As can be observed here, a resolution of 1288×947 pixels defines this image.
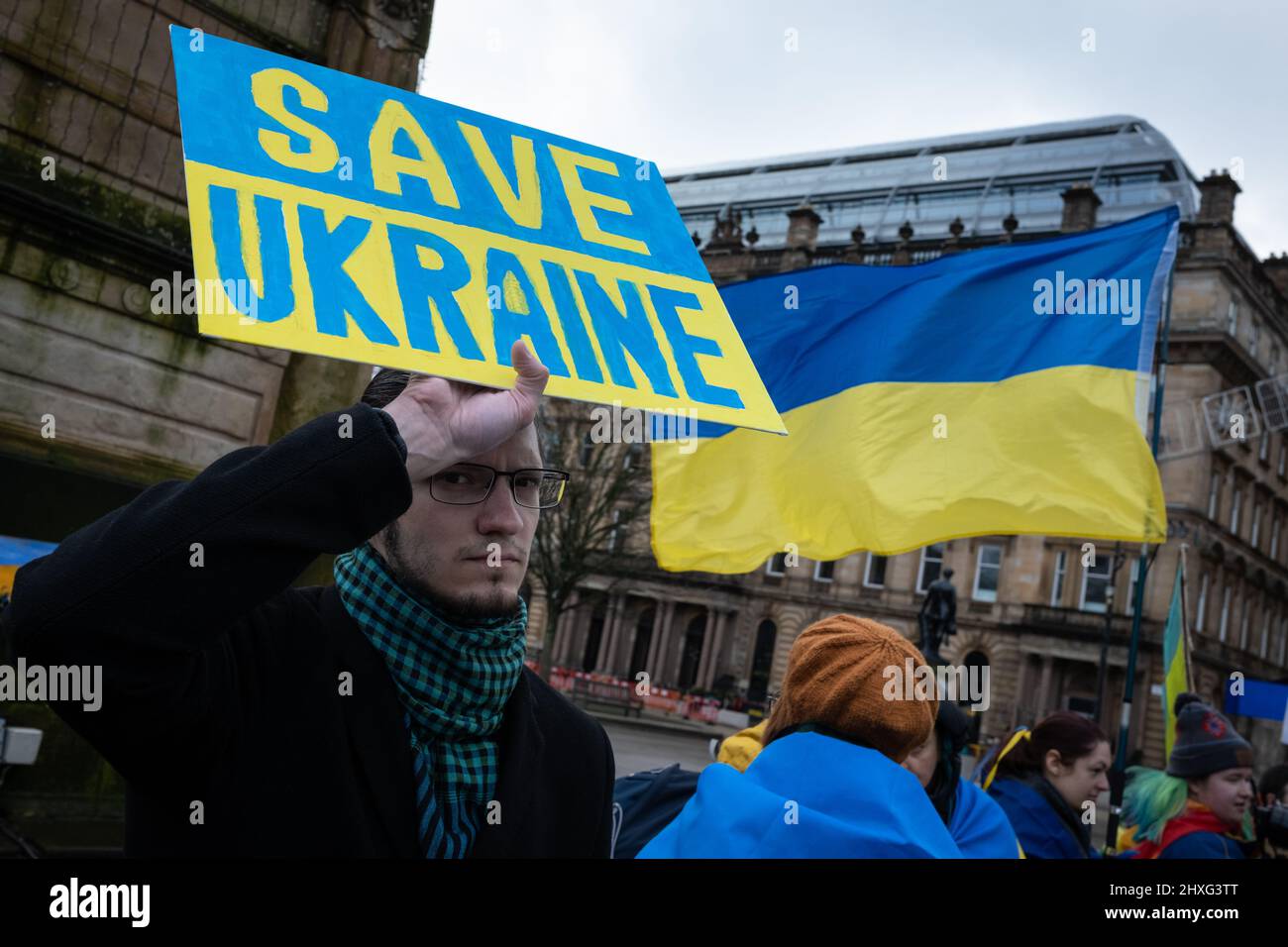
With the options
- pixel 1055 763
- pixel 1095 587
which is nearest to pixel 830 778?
pixel 1055 763

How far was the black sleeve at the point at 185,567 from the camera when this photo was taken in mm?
1440

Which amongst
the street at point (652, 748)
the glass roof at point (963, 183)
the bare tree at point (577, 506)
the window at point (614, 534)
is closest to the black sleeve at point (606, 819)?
the street at point (652, 748)

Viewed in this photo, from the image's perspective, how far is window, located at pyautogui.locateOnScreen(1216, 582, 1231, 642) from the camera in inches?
1813

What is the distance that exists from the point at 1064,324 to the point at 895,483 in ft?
4.07

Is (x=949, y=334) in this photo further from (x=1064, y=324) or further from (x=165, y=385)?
(x=165, y=385)

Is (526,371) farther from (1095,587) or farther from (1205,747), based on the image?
(1095,587)

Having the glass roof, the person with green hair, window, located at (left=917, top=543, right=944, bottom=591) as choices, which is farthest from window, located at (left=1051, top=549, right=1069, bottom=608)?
the person with green hair

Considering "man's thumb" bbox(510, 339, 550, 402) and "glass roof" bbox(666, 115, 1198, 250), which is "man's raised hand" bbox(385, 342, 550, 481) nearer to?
"man's thumb" bbox(510, 339, 550, 402)

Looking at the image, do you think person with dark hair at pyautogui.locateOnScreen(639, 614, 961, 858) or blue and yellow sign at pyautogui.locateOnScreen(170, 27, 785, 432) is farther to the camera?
person with dark hair at pyautogui.locateOnScreen(639, 614, 961, 858)

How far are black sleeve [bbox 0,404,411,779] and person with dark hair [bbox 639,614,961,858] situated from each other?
3.34 feet

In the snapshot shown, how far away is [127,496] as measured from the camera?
22.5 feet

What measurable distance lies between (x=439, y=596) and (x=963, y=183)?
57329 mm

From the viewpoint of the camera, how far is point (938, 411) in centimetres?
565
